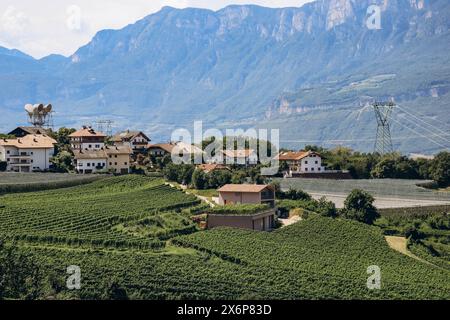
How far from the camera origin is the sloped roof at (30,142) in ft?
162

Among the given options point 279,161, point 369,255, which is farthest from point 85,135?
point 369,255

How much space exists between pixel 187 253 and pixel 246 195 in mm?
12072

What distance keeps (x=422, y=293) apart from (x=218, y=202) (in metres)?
16.9

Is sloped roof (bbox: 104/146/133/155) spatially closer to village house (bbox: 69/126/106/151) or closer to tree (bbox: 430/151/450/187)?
village house (bbox: 69/126/106/151)

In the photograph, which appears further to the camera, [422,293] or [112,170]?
[112,170]

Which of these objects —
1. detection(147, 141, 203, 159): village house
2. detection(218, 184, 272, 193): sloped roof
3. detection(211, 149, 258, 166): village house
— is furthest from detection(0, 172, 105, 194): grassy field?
detection(211, 149, 258, 166): village house

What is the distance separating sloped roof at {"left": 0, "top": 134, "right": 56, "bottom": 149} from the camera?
162 feet

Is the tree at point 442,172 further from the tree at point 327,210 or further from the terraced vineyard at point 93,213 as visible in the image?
the terraced vineyard at point 93,213

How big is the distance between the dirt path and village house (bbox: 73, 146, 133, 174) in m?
18.3

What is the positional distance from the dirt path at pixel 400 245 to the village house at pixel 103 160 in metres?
18.3

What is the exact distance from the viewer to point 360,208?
1678 inches

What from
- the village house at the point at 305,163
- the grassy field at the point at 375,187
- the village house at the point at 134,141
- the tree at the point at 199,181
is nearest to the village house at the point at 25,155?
the tree at the point at 199,181

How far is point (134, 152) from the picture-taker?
2322 inches
